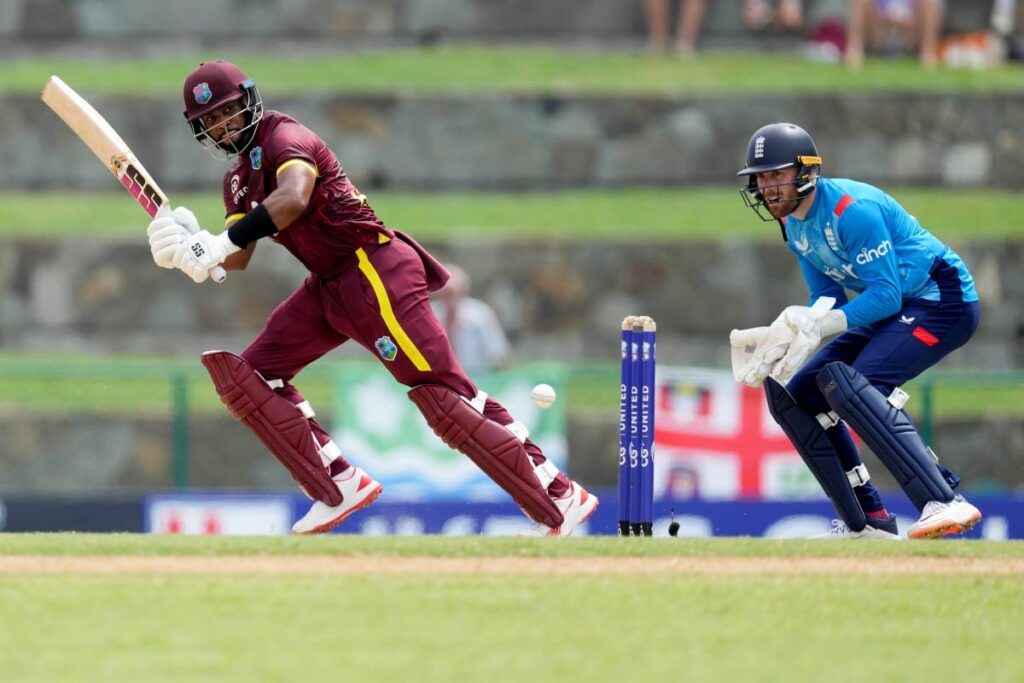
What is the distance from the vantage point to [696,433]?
12805mm

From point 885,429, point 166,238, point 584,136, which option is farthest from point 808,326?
point 584,136

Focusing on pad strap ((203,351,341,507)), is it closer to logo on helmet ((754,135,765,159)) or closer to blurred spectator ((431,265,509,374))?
logo on helmet ((754,135,765,159))

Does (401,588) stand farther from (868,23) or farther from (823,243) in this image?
(868,23)

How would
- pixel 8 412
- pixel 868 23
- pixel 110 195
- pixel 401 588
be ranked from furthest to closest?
1. pixel 868 23
2. pixel 110 195
3. pixel 8 412
4. pixel 401 588

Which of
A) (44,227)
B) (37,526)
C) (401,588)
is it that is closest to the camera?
(401,588)

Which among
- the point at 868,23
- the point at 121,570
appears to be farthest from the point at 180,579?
the point at 868,23

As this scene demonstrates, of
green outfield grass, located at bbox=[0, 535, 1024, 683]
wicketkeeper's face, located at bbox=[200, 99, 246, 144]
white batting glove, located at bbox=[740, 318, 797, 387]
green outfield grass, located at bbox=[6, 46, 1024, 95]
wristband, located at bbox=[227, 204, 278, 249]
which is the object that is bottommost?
green outfield grass, located at bbox=[0, 535, 1024, 683]

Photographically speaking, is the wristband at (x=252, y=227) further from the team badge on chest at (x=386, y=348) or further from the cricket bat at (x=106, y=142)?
the team badge on chest at (x=386, y=348)

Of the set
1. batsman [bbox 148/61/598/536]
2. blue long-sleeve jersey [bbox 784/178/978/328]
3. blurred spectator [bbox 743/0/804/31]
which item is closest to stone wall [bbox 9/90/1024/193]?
blurred spectator [bbox 743/0/804/31]

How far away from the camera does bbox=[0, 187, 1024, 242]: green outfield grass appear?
15469 millimetres

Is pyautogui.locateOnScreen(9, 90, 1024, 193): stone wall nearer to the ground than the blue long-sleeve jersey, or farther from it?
farther from it

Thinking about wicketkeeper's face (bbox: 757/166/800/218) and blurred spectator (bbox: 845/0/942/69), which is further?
blurred spectator (bbox: 845/0/942/69)

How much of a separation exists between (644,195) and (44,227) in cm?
539

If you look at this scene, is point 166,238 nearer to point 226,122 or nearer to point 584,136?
point 226,122
